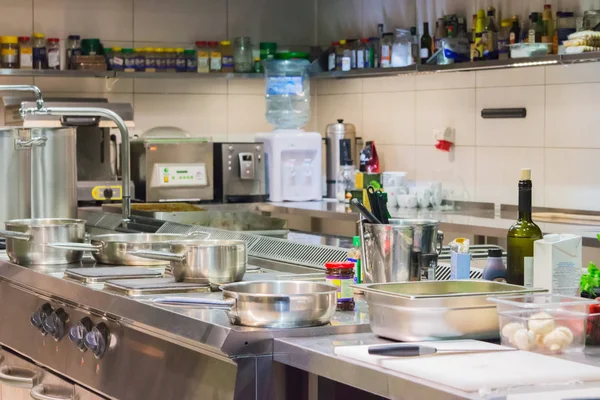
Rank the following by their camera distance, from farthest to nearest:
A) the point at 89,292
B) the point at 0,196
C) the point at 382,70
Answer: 1. the point at 382,70
2. the point at 0,196
3. the point at 89,292

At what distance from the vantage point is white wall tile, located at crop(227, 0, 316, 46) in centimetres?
Result: 729

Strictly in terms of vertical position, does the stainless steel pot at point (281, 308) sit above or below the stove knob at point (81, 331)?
above

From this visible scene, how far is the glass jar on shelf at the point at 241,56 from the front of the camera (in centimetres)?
699

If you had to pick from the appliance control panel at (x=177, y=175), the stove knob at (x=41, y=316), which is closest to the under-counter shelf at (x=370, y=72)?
the appliance control panel at (x=177, y=175)

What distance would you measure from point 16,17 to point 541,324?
5355 millimetres

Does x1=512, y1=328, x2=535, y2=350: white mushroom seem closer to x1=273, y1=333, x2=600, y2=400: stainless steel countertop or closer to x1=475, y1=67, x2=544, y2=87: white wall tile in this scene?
x1=273, y1=333, x2=600, y2=400: stainless steel countertop

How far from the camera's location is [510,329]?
1.92 meters

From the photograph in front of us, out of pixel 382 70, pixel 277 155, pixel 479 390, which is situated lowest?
pixel 479 390

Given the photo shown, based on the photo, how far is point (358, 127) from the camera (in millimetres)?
7125

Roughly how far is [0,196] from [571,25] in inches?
114

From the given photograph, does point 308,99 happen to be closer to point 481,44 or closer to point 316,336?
point 481,44

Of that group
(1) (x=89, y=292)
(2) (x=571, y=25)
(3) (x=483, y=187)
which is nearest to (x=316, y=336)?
(1) (x=89, y=292)

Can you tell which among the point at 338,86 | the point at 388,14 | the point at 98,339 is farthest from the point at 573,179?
the point at 98,339

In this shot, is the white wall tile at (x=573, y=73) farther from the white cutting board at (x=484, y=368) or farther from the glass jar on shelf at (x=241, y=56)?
the white cutting board at (x=484, y=368)
